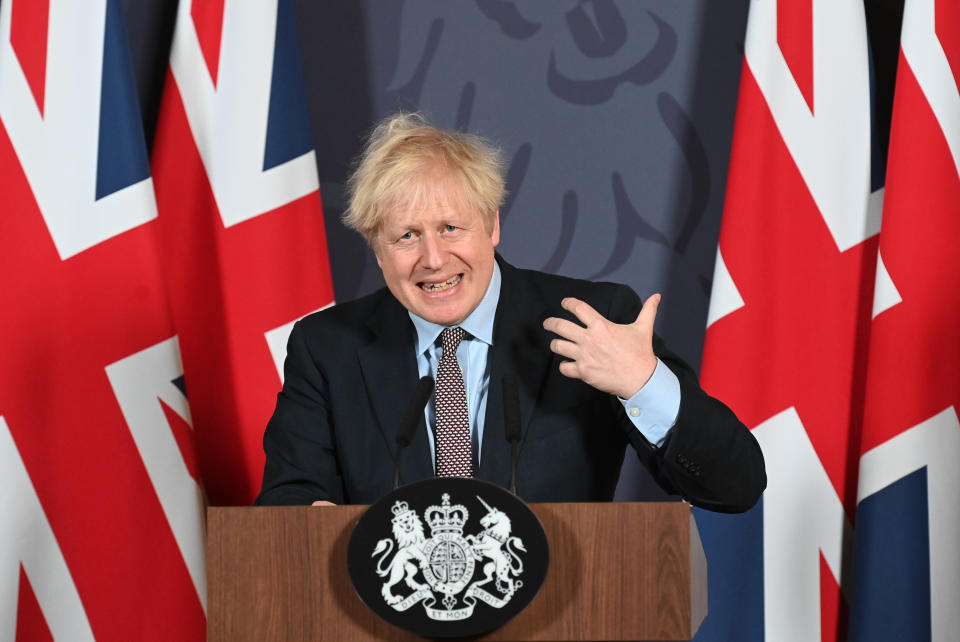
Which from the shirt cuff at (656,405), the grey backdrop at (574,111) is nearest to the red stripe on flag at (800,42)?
the grey backdrop at (574,111)

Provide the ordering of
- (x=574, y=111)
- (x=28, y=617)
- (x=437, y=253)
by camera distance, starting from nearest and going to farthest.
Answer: (x=437, y=253), (x=28, y=617), (x=574, y=111)

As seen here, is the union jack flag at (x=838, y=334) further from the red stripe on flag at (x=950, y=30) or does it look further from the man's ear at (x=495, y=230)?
the man's ear at (x=495, y=230)

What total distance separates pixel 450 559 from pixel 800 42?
181 centimetres

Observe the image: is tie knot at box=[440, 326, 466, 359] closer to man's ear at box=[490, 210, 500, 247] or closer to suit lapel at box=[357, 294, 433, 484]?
suit lapel at box=[357, 294, 433, 484]

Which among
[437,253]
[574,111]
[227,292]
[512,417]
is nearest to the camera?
[512,417]

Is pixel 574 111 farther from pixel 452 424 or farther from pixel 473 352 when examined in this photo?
pixel 452 424

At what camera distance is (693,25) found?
289cm

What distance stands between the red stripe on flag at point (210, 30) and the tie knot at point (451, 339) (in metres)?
1.17

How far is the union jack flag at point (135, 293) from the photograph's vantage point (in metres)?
2.30

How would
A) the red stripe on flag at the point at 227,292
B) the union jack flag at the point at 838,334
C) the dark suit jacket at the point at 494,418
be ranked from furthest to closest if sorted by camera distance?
the red stripe on flag at the point at 227,292 → the union jack flag at the point at 838,334 → the dark suit jacket at the point at 494,418

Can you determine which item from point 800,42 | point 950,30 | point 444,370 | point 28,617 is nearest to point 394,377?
point 444,370

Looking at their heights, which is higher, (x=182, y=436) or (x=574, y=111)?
(x=574, y=111)

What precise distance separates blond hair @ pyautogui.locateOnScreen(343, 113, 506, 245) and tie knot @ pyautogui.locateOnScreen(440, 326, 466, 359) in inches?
7.6

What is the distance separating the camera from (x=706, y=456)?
1.50 m
